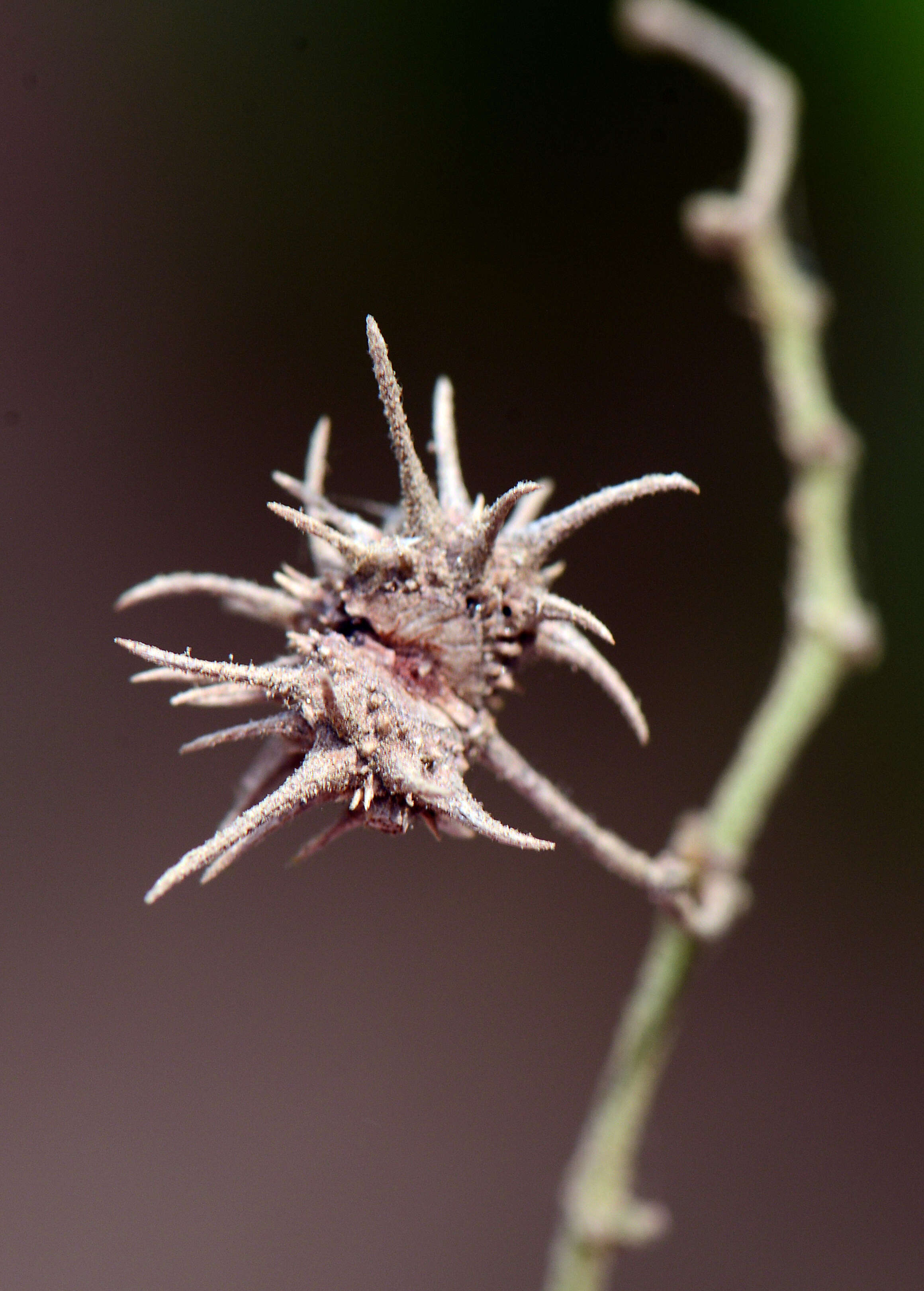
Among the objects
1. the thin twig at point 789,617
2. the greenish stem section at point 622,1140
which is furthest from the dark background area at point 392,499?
the greenish stem section at point 622,1140

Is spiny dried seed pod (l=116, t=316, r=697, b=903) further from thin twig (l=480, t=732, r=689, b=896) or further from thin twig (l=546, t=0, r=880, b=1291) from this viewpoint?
thin twig (l=546, t=0, r=880, b=1291)

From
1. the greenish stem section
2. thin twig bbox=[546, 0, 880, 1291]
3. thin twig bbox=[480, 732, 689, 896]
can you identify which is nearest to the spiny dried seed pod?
thin twig bbox=[480, 732, 689, 896]

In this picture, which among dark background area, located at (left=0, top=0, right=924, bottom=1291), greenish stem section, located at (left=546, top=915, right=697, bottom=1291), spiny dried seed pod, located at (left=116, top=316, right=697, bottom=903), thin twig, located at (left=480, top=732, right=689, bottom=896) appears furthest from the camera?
dark background area, located at (left=0, top=0, right=924, bottom=1291)

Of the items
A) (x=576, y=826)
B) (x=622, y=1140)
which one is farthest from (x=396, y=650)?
(x=622, y=1140)

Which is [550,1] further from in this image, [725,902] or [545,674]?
[725,902]

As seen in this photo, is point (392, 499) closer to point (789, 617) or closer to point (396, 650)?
point (789, 617)

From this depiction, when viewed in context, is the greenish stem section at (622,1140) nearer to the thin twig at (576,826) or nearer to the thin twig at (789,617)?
the thin twig at (789,617)
